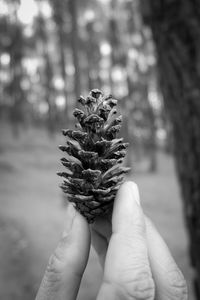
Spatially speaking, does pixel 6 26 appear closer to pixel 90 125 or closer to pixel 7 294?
pixel 7 294

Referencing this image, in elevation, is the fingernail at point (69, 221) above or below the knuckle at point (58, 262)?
above

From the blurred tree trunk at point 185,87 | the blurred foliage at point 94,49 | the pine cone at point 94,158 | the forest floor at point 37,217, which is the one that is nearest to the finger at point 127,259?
the pine cone at point 94,158

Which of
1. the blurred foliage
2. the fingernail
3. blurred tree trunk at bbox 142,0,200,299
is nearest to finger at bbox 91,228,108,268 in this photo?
the fingernail

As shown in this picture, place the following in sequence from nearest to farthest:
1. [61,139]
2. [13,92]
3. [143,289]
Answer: [143,289] < [13,92] < [61,139]

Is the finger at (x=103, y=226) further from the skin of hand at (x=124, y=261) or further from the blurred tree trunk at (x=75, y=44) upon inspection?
the blurred tree trunk at (x=75, y=44)

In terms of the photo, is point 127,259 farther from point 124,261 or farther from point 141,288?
point 141,288

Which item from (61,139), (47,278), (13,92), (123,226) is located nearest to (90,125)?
(123,226)
